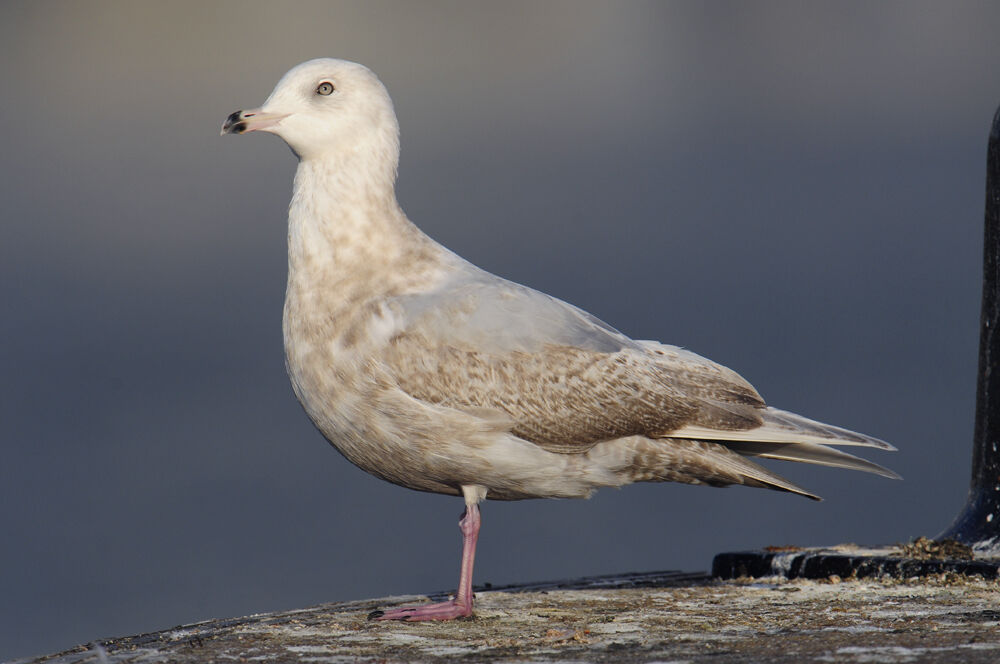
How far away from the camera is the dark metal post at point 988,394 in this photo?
7.13m

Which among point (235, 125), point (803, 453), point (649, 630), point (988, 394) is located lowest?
point (649, 630)

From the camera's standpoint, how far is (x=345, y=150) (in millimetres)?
6664

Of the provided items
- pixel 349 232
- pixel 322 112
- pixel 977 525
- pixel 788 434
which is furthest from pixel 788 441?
pixel 322 112

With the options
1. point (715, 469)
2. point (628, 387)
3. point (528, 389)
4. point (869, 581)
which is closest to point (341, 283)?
point (528, 389)

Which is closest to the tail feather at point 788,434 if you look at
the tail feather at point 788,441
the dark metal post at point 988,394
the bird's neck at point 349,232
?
the tail feather at point 788,441

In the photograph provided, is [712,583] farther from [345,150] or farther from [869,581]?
[345,150]

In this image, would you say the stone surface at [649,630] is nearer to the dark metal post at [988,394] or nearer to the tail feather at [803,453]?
the tail feather at [803,453]

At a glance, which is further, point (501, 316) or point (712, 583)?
point (712, 583)

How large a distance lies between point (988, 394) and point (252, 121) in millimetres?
4292

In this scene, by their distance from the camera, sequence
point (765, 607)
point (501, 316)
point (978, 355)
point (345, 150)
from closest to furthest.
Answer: point (765, 607) → point (501, 316) → point (345, 150) → point (978, 355)

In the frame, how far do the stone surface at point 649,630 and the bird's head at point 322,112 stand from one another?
7.77ft

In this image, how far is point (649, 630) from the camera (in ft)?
17.1

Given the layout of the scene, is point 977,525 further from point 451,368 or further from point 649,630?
point 451,368

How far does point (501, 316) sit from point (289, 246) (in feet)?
4.07
